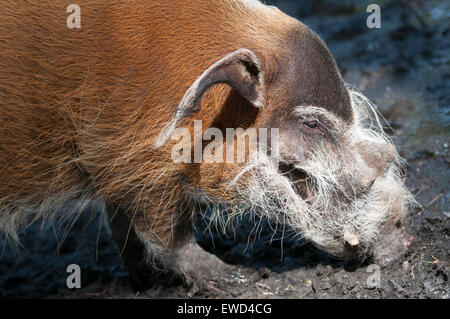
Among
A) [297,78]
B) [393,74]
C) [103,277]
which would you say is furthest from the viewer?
[393,74]

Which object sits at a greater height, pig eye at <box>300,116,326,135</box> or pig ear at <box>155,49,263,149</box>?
pig ear at <box>155,49,263,149</box>

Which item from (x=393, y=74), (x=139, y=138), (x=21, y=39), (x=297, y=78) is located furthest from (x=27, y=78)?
(x=393, y=74)

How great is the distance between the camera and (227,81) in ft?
9.23

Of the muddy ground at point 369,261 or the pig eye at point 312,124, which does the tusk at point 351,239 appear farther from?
the pig eye at point 312,124

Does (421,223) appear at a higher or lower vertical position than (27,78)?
lower

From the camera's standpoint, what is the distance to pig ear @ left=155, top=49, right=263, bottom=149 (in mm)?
2756

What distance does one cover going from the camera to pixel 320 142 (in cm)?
319

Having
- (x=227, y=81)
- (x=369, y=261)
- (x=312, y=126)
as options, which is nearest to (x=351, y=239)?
(x=369, y=261)

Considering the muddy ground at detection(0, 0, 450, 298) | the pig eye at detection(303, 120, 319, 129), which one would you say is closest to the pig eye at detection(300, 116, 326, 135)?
the pig eye at detection(303, 120, 319, 129)

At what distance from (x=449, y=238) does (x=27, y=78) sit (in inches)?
106

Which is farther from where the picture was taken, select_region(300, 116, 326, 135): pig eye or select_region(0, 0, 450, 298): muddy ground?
select_region(0, 0, 450, 298): muddy ground

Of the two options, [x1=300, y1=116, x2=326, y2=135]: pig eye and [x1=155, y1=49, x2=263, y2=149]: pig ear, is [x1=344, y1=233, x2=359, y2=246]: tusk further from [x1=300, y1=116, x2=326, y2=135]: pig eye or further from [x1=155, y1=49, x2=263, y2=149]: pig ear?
[x1=155, y1=49, x2=263, y2=149]: pig ear

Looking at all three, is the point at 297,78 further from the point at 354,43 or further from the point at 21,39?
the point at 354,43

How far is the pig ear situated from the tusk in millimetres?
989
